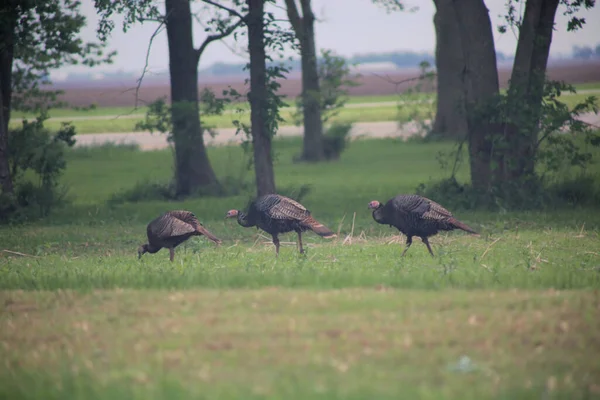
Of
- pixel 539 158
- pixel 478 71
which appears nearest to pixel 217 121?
pixel 478 71

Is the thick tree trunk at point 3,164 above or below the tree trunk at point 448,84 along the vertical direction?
below

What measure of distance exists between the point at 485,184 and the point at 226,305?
41.6ft

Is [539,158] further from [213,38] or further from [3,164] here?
[3,164]

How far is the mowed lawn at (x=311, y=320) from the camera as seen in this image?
6.69 metres

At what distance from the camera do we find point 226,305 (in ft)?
29.6

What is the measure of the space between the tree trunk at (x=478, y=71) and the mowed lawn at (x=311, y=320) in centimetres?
551

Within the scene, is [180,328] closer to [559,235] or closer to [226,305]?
[226,305]

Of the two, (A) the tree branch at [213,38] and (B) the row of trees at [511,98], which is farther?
(A) the tree branch at [213,38]

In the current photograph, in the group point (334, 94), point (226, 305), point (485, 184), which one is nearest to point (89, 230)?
point (485, 184)

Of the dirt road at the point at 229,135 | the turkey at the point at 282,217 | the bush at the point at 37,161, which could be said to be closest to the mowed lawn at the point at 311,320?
the turkey at the point at 282,217

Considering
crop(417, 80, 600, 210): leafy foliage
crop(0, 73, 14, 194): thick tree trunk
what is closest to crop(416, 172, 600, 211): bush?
crop(417, 80, 600, 210): leafy foliage

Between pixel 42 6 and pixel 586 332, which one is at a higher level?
pixel 42 6

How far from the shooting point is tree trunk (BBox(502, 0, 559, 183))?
19703mm

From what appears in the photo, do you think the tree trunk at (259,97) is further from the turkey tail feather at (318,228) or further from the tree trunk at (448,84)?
the tree trunk at (448,84)
